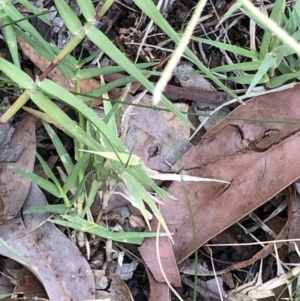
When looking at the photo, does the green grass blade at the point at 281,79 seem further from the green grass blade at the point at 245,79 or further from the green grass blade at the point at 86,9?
the green grass blade at the point at 86,9

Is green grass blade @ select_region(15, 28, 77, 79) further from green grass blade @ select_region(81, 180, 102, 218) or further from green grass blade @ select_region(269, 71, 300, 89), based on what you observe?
green grass blade @ select_region(269, 71, 300, 89)

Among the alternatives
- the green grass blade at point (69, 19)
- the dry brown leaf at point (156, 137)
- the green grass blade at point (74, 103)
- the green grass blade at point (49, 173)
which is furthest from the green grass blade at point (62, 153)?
the green grass blade at point (69, 19)

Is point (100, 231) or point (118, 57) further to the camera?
point (100, 231)

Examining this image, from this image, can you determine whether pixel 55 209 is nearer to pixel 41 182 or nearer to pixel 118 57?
pixel 41 182

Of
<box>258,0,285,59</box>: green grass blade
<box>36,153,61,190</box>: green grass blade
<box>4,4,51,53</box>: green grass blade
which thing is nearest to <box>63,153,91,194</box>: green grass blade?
<box>36,153,61,190</box>: green grass blade

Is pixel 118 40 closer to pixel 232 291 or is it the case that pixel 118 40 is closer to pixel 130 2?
pixel 130 2

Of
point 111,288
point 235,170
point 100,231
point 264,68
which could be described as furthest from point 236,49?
point 111,288

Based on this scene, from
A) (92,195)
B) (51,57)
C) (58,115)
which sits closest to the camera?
(58,115)
